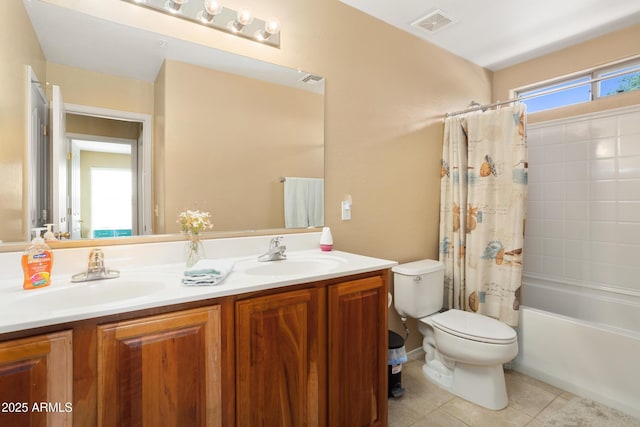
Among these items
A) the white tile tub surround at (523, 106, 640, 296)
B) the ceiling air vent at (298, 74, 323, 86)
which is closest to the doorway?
the ceiling air vent at (298, 74, 323, 86)

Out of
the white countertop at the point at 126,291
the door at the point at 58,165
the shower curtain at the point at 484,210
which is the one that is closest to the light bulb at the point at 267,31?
the door at the point at 58,165

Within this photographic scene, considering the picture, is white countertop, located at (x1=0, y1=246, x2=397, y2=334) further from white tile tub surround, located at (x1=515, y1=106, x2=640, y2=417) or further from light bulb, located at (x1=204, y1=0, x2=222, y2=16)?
white tile tub surround, located at (x1=515, y1=106, x2=640, y2=417)

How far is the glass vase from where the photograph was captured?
147 centimetres

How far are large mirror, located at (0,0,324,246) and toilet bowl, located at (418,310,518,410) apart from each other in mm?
1114

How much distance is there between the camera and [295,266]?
1.67m

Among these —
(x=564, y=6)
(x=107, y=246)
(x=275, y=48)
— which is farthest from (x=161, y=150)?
(x=564, y=6)

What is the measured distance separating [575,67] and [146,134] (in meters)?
3.26

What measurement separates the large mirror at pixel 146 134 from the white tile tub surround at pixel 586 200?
216cm

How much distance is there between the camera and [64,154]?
1331mm

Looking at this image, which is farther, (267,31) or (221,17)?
(267,31)

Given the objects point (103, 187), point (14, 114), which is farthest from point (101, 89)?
point (103, 187)

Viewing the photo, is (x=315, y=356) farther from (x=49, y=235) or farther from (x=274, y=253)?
(x=49, y=235)

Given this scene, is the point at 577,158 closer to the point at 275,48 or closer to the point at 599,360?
the point at 599,360

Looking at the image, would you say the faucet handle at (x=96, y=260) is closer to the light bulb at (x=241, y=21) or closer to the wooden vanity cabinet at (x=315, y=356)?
the wooden vanity cabinet at (x=315, y=356)
